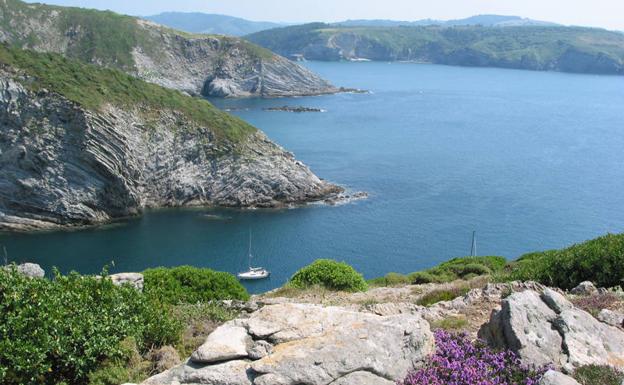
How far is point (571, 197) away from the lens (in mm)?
96188

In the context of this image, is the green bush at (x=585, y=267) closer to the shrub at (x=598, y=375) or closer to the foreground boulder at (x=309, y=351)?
the shrub at (x=598, y=375)

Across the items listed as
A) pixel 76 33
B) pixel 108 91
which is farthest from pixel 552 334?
pixel 76 33

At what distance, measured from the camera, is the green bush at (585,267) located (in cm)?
1822

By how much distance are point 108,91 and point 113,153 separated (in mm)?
12917

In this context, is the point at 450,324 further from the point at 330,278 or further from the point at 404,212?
the point at 404,212

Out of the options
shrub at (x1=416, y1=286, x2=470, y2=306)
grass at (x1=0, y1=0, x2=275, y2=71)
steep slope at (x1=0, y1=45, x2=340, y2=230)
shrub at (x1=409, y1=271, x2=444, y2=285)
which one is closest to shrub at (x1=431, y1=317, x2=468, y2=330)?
shrub at (x1=416, y1=286, x2=470, y2=306)

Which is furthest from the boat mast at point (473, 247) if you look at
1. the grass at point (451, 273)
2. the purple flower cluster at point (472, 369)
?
the purple flower cluster at point (472, 369)

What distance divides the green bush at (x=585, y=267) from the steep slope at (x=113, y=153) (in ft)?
248

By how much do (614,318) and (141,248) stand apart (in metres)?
69.5

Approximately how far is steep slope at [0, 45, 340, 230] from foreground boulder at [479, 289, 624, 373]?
80728 mm

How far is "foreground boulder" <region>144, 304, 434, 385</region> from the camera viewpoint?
401 inches

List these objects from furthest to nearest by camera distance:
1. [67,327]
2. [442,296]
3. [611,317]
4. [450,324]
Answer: [442,296] < [450,324] < [611,317] < [67,327]

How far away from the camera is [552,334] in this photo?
449 inches

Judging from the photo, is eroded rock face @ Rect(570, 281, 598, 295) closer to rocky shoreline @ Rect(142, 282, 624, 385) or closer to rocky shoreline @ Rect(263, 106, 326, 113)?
rocky shoreline @ Rect(142, 282, 624, 385)
